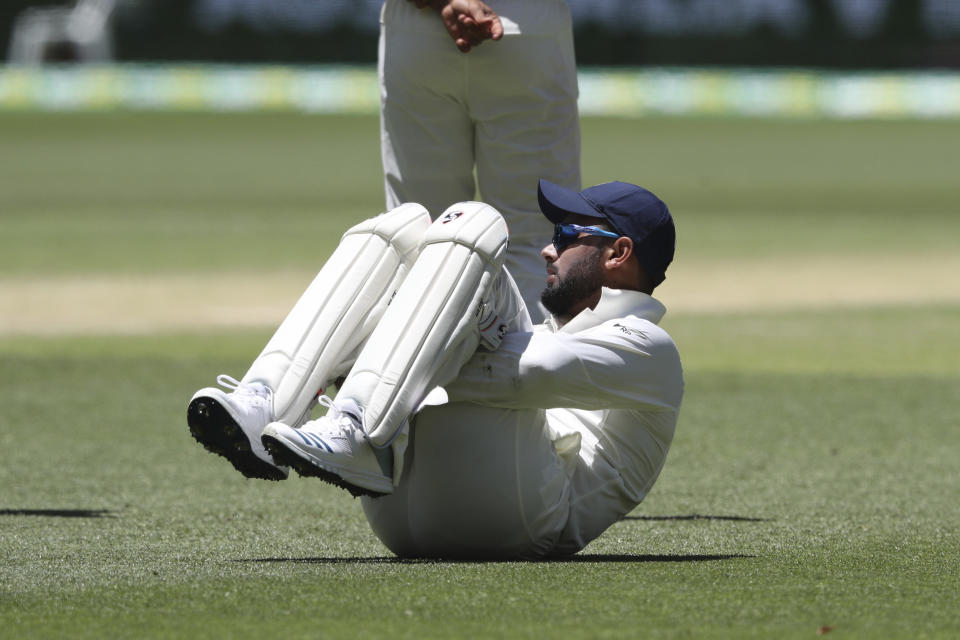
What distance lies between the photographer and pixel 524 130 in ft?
15.0

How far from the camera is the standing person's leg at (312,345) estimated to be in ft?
10.2

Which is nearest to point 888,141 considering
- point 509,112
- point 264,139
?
point 264,139

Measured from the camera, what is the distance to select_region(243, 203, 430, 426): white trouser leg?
3.24m

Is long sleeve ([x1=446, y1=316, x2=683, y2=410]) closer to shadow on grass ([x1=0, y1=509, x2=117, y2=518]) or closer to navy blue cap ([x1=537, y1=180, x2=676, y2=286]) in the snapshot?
navy blue cap ([x1=537, y1=180, x2=676, y2=286])

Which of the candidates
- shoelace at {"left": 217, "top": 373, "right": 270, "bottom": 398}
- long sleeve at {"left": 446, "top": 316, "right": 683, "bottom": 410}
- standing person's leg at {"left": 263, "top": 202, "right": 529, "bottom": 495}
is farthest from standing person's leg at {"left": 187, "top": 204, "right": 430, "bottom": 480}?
long sleeve at {"left": 446, "top": 316, "right": 683, "bottom": 410}

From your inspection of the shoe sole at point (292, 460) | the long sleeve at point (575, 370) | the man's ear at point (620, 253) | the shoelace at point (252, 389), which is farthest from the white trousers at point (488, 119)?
the shoe sole at point (292, 460)

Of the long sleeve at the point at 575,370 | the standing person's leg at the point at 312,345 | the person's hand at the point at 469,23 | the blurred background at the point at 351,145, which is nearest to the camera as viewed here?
the standing person's leg at the point at 312,345

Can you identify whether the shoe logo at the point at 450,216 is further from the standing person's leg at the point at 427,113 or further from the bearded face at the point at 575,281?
the standing person's leg at the point at 427,113

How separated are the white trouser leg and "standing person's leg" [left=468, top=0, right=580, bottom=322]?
1100mm

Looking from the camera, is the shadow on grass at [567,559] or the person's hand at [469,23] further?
the person's hand at [469,23]

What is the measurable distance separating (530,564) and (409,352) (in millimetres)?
567

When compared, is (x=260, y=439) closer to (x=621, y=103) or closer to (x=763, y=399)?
(x=763, y=399)

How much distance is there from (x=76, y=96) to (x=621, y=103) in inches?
432

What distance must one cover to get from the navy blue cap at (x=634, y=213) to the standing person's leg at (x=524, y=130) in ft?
3.36
